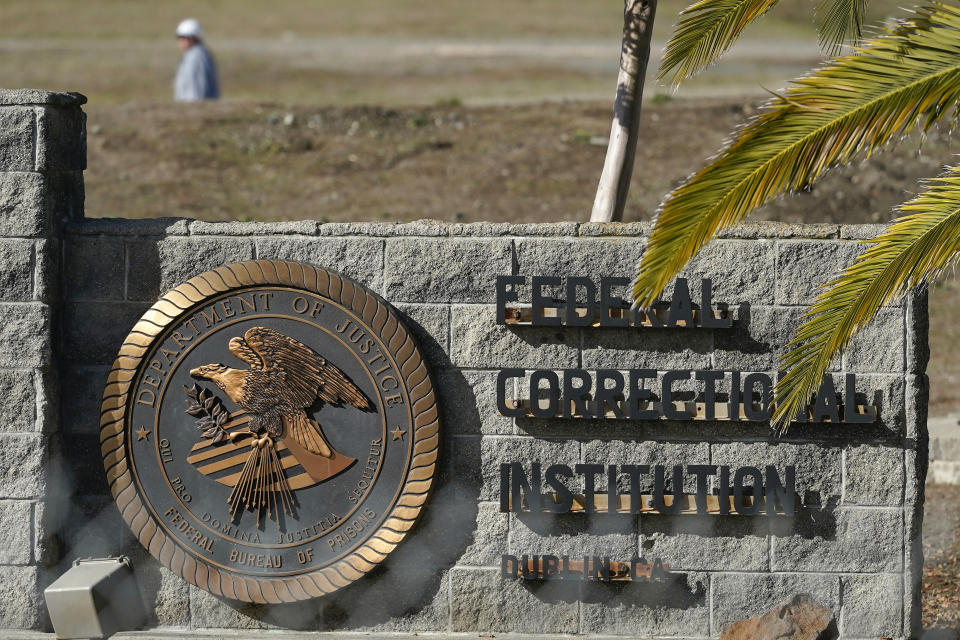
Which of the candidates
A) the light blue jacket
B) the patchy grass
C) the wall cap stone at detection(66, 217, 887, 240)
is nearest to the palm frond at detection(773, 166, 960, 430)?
the wall cap stone at detection(66, 217, 887, 240)

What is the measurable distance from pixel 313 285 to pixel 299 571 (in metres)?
1.42

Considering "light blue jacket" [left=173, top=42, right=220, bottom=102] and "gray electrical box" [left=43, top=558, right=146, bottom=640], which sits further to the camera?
"light blue jacket" [left=173, top=42, right=220, bottom=102]

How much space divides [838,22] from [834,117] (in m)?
2.57

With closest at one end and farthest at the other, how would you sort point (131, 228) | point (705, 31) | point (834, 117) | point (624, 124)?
point (834, 117) < point (705, 31) < point (131, 228) < point (624, 124)

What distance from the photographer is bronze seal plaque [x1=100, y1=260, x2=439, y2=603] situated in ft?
18.7

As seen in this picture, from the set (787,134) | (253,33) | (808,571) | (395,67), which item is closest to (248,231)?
(787,134)

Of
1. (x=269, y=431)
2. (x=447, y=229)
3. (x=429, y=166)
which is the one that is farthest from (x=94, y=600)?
(x=429, y=166)

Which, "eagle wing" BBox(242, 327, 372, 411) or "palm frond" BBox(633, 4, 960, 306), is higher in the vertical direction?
"palm frond" BBox(633, 4, 960, 306)

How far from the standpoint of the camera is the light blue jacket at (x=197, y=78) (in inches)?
572

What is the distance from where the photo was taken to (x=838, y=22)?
6613mm

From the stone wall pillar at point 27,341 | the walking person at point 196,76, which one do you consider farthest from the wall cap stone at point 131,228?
the walking person at point 196,76

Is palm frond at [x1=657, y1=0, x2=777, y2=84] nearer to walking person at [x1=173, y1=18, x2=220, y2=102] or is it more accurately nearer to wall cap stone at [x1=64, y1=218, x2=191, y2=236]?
wall cap stone at [x1=64, y1=218, x2=191, y2=236]

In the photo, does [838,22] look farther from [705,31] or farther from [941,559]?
[941,559]

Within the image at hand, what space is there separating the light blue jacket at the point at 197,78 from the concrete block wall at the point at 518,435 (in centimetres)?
906
